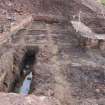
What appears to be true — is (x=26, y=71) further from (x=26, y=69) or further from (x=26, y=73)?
(x=26, y=69)

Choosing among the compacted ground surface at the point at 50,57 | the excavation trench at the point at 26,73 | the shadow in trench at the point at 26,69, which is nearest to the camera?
the compacted ground surface at the point at 50,57

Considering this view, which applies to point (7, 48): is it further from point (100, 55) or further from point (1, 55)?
point (100, 55)

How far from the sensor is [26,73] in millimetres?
10047

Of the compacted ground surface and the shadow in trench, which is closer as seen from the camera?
the compacted ground surface

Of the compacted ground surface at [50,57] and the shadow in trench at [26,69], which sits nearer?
the compacted ground surface at [50,57]

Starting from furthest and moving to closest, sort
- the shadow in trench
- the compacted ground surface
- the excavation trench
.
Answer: the shadow in trench
the excavation trench
the compacted ground surface

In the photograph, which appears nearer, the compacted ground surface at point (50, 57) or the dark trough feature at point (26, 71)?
the compacted ground surface at point (50, 57)

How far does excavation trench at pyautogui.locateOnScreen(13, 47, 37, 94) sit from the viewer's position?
909 centimetres

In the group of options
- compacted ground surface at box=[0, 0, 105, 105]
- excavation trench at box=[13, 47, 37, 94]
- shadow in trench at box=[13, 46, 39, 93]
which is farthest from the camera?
shadow in trench at box=[13, 46, 39, 93]

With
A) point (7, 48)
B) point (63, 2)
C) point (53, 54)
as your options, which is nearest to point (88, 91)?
point (53, 54)

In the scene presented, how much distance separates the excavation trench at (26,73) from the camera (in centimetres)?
909

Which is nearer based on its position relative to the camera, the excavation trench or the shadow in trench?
the excavation trench

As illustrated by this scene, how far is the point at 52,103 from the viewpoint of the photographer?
6.40m

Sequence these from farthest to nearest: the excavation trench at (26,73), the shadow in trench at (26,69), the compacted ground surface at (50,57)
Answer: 1. the shadow in trench at (26,69)
2. the excavation trench at (26,73)
3. the compacted ground surface at (50,57)
